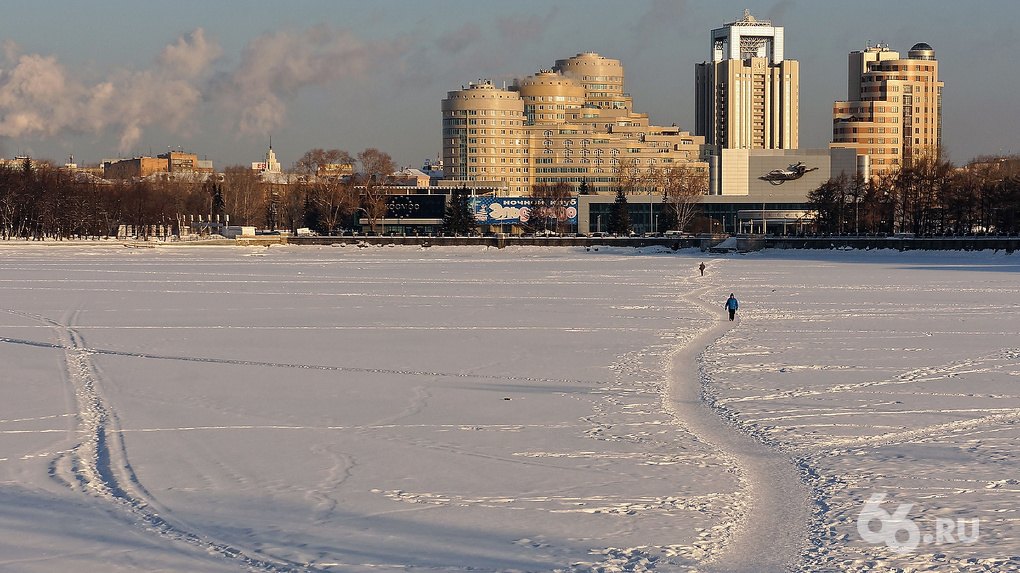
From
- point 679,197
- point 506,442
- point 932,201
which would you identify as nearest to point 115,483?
point 506,442

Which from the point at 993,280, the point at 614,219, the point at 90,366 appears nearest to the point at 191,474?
the point at 90,366

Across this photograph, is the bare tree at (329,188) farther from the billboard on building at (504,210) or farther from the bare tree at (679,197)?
the bare tree at (679,197)

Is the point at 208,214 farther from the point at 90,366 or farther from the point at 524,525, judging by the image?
the point at 524,525

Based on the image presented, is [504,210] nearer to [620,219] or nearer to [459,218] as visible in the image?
[620,219]

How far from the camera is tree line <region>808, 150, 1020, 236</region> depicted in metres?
89.2

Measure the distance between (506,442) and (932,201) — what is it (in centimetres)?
9368

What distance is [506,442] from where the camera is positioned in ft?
43.3

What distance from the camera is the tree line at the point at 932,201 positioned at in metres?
89.2

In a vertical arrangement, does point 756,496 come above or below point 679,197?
below

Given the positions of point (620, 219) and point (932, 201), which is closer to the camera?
point (932, 201)

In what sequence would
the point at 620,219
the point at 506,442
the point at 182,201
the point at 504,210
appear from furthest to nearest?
the point at 504,210, the point at 182,201, the point at 620,219, the point at 506,442

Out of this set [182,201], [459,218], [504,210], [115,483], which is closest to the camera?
[115,483]

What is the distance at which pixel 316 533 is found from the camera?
9.65 m

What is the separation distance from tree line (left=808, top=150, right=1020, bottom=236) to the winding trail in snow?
240 feet
